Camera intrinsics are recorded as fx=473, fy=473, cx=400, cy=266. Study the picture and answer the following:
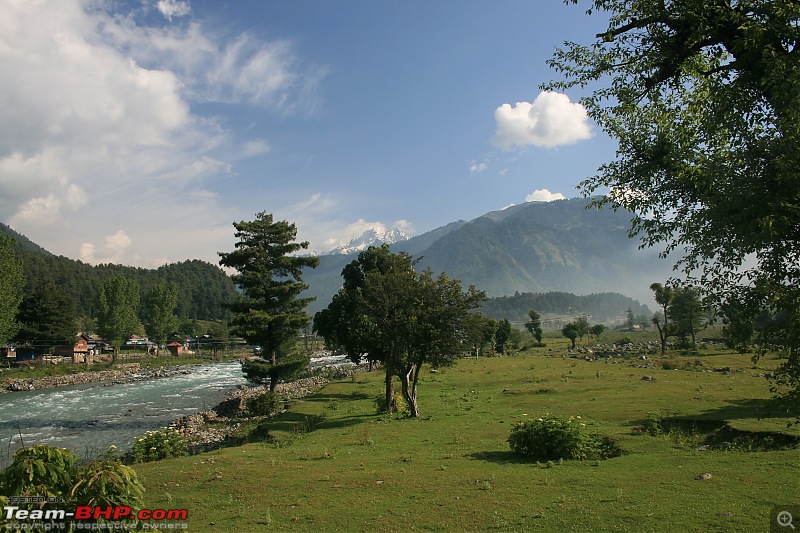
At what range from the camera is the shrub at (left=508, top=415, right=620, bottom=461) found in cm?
1424

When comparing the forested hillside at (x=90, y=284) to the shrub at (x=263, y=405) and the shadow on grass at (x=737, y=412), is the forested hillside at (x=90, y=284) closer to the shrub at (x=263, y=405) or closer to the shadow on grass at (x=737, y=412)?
the shrub at (x=263, y=405)

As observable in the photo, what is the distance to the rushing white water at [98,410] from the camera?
89.7ft

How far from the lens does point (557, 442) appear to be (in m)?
14.3

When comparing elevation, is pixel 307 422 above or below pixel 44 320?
below

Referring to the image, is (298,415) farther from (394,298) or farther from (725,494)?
(725,494)

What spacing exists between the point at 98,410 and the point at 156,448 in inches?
987

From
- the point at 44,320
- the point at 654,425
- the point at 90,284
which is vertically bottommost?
the point at 654,425

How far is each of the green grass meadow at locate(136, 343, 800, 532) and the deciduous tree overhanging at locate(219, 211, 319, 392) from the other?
53.2 feet

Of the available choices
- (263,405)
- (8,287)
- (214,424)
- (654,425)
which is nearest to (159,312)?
(8,287)

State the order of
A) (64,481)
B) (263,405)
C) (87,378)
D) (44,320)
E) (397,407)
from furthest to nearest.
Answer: (44,320) → (87,378) → (263,405) → (397,407) → (64,481)

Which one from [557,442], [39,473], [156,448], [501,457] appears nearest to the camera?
[39,473]

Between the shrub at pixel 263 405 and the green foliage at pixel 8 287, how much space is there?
50.9m

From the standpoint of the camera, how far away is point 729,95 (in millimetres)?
7297

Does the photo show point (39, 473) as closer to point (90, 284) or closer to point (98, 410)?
point (98, 410)
